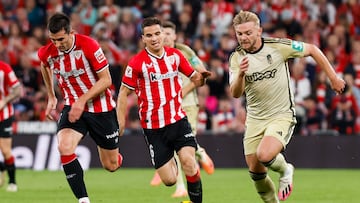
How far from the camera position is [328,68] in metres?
10.6

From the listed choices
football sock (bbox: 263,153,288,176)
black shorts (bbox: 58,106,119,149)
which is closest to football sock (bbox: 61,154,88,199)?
black shorts (bbox: 58,106,119,149)

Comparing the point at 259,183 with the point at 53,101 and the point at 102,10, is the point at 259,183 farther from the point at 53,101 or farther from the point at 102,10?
the point at 102,10

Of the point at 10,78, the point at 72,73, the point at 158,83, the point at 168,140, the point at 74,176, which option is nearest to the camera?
the point at 74,176

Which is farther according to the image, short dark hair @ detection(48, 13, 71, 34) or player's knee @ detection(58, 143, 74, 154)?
player's knee @ detection(58, 143, 74, 154)

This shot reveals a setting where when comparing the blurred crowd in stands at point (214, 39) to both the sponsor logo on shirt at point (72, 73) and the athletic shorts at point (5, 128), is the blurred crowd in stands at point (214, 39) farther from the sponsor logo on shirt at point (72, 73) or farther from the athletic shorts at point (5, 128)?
the sponsor logo on shirt at point (72, 73)

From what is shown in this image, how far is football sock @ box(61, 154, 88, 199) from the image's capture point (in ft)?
35.6

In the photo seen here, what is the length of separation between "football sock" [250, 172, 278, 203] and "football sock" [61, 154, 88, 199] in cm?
184

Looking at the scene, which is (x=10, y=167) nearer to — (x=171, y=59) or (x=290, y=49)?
(x=171, y=59)

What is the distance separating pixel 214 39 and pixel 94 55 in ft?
38.5

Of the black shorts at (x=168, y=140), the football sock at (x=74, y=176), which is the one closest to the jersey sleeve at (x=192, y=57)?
the black shorts at (x=168, y=140)

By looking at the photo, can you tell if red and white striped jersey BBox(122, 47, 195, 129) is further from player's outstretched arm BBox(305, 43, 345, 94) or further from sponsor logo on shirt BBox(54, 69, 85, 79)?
player's outstretched arm BBox(305, 43, 345, 94)

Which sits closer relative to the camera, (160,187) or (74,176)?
(74,176)

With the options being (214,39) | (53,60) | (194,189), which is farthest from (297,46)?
(214,39)

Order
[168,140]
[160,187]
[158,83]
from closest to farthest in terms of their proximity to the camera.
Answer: [168,140], [158,83], [160,187]
